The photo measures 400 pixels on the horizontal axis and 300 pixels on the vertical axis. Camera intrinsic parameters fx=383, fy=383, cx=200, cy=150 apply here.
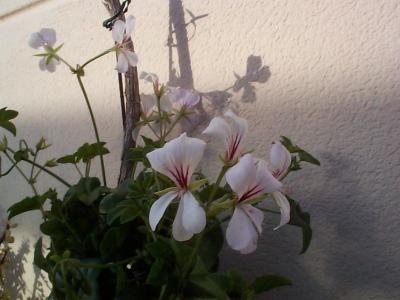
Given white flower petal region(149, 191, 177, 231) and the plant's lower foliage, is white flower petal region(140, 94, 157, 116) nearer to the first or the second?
the plant's lower foliage

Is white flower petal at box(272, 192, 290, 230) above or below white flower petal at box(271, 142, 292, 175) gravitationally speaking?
below

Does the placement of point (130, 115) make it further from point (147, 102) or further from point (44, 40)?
point (44, 40)

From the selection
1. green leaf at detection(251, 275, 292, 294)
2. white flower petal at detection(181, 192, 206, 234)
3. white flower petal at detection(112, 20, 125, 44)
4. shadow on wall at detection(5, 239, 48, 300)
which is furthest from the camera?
shadow on wall at detection(5, 239, 48, 300)

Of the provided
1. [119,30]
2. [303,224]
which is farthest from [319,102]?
[119,30]

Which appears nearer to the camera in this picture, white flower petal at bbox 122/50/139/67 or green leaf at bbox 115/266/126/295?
green leaf at bbox 115/266/126/295

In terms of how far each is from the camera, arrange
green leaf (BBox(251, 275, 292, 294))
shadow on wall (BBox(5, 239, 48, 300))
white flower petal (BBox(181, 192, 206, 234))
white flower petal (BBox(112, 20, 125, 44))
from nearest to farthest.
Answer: white flower petal (BBox(181, 192, 206, 234)) → green leaf (BBox(251, 275, 292, 294)) → white flower petal (BBox(112, 20, 125, 44)) → shadow on wall (BBox(5, 239, 48, 300))

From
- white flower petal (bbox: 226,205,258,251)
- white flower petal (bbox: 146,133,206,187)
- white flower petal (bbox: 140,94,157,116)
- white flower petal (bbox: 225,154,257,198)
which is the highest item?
white flower petal (bbox: 140,94,157,116)

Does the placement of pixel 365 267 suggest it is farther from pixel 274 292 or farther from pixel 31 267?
pixel 31 267

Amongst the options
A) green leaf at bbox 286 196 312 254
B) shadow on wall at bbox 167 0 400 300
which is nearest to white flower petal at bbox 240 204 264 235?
green leaf at bbox 286 196 312 254
